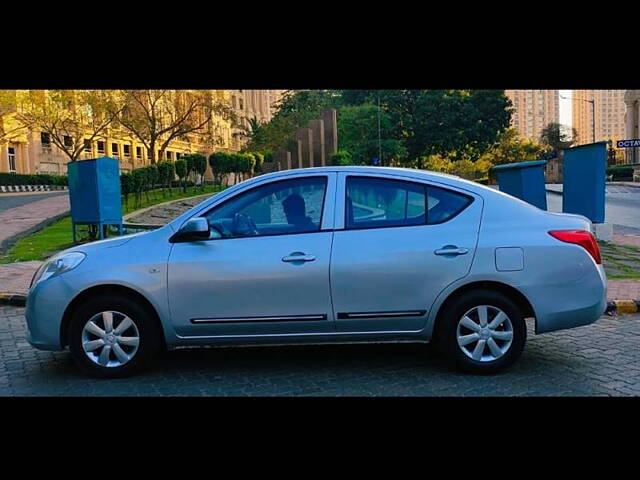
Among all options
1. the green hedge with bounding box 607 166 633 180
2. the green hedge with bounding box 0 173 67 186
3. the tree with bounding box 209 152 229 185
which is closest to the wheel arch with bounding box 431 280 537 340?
the tree with bounding box 209 152 229 185

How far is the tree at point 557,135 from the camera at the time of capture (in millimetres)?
78094

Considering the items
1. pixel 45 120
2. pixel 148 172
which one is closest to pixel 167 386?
pixel 148 172

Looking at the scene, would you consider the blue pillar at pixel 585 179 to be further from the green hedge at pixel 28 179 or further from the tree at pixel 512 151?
the tree at pixel 512 151

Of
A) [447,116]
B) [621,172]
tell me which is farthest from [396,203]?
[621,172]

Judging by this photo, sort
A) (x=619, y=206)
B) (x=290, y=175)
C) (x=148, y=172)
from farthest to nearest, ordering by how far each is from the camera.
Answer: (x=619, y=206), (x=148, y=172), (x=290, y=175)

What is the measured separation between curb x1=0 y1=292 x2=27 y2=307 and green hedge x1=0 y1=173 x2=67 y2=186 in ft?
123

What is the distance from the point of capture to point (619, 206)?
2412 cm

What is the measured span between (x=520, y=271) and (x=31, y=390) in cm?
392

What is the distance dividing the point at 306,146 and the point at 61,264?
82.3 feet

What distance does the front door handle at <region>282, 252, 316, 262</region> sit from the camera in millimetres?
4887

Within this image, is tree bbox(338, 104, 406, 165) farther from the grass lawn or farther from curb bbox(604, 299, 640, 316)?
curb bbox(604, 299, 640, 316)

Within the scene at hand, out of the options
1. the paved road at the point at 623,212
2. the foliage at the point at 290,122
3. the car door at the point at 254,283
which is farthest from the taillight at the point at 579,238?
the foliage at the point at 290,122

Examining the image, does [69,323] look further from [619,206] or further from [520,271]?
[619,206]

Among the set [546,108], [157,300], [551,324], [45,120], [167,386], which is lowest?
[167,386]
